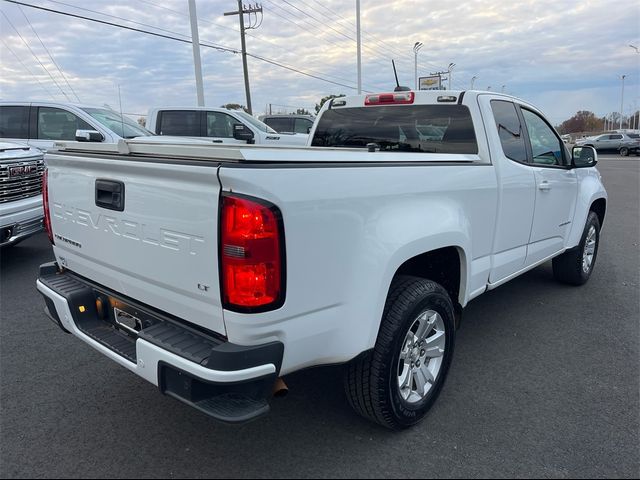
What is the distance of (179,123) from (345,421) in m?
9.38

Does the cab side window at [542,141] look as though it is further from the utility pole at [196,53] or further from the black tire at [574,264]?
the utility pole at [196,53]

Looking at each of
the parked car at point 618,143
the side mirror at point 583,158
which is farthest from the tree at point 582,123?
the side mirror at point 583,158

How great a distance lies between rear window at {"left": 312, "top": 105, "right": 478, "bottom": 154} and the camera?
11.9 ft

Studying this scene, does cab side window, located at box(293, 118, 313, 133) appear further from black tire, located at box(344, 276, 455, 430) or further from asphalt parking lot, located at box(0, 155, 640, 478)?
black tire, located at box(344, 276, 455, 430)

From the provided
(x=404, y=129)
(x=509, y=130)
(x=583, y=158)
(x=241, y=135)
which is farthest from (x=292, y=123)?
(x=509, y=130)

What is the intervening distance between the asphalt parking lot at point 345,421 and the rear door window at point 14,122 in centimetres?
528

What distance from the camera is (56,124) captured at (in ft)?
27.0

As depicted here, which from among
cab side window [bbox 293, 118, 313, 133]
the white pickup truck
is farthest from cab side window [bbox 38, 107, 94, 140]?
cab side window [bbox 293, 118, 313, 133]

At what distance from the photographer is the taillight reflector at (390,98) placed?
3.90 m

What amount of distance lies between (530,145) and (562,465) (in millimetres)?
2531

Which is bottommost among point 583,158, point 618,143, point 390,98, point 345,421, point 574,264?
point 345,421

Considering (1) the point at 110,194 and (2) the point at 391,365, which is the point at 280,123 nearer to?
(1) the point at 110,194

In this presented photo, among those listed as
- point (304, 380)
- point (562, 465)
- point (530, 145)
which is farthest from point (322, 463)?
point (530, 145)

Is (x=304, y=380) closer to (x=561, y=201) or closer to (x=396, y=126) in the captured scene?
(x=396, y=126)
